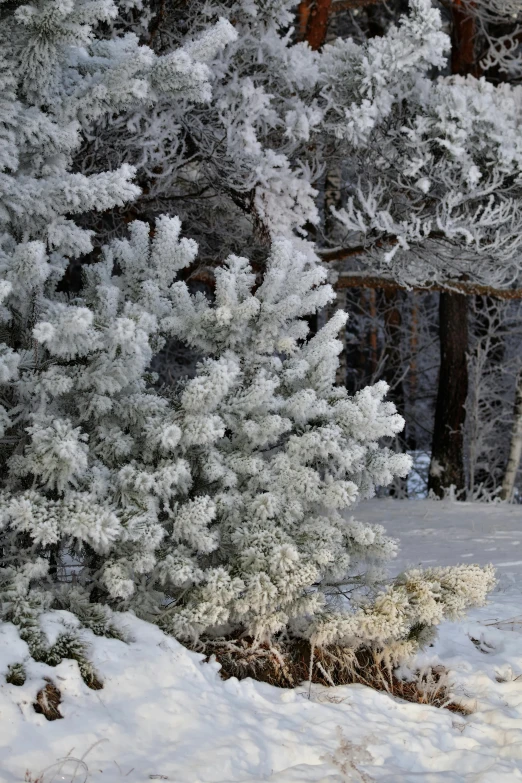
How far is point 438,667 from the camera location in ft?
13.2

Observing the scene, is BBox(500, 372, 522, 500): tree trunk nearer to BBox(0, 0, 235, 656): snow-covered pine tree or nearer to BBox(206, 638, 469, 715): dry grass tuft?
BBox(206, 638, 469, 715): dry grass tuft

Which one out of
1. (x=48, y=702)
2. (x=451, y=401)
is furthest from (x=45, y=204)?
(x=451, y=401)

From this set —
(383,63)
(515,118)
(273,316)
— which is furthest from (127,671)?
(515,118)

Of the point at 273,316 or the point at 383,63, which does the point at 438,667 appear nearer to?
the point at 273,316

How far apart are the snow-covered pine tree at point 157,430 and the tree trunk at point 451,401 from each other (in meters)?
7.28

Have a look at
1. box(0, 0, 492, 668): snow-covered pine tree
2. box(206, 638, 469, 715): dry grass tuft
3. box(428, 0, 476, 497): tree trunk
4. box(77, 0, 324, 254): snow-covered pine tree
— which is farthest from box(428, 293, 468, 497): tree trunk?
box(206, 638, 469, 715): dry grass tuft

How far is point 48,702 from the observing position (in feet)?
10.2

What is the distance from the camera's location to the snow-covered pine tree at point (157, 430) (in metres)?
3.71

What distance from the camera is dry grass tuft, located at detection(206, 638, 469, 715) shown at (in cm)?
374

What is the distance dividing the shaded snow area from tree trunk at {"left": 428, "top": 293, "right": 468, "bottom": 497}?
24.6ft

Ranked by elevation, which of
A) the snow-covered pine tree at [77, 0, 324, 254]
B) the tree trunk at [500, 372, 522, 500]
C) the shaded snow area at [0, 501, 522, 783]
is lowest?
the shaded snow area at [0, 501, 522, 783]

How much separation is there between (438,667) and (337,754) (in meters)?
1.15

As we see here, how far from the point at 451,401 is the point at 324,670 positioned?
27.1 ft

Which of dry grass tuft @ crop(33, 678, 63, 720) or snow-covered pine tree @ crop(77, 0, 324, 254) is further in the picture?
snow-covered pine tree @ crop(77, 0, 324, 254)
